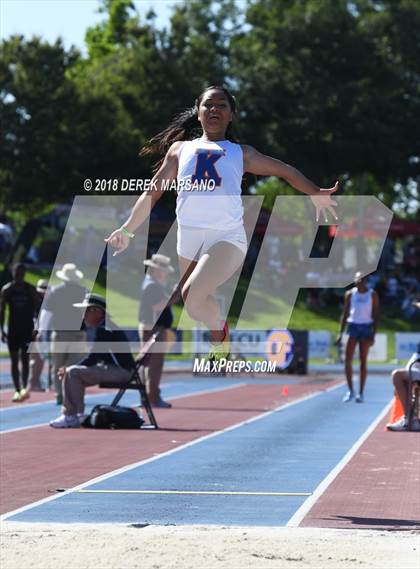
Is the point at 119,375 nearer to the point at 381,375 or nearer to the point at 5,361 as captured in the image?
the point at 381,375

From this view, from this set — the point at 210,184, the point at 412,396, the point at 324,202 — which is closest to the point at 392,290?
the point at 412,396

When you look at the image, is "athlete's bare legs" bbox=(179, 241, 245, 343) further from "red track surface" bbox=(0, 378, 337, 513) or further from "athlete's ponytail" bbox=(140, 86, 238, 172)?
"red track surface" bbox=(0, 378, 337, 513)

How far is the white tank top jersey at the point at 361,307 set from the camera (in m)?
18.7

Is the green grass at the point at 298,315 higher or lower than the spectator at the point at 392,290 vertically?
lower

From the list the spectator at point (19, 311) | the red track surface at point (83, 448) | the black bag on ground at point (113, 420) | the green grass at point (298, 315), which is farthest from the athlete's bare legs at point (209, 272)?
the green grass at point (298, 315)

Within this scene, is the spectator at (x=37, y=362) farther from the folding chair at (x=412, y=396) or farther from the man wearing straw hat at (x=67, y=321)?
the folding chair at (x=412, y=396)

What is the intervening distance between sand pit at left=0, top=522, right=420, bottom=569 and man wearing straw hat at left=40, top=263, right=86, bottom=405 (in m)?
9.74

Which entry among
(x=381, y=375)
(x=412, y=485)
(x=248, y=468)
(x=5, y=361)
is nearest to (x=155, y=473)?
(x=248, y=468)

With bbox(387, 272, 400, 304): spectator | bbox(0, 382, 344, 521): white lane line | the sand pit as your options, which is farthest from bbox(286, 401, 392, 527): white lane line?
bbox(387, 272, 400, 304): spectator

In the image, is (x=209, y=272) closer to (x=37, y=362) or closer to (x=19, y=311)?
(x=19, y=311)

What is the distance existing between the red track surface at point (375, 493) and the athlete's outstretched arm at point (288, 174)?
2212 mm

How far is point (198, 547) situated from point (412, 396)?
23.5 ft

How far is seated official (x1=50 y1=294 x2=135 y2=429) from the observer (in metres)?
14.7

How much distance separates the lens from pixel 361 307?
1870 cm
